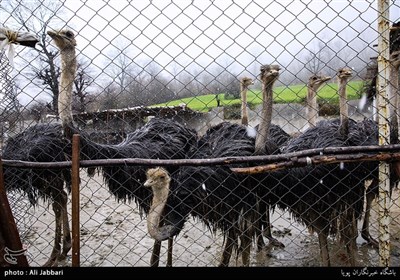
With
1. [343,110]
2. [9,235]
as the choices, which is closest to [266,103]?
[343,110]

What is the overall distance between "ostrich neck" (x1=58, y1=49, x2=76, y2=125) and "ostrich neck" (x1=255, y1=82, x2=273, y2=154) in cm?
158

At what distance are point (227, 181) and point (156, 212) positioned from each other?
2.22 feet

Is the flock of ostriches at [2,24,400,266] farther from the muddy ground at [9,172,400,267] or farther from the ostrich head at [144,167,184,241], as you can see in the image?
the muddy ground at [9,172,400,267]

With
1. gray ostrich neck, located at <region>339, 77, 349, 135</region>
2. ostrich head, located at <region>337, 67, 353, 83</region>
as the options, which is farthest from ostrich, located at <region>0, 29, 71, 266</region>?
ostrich head, located at <region>337, 67, 353, 83</region>

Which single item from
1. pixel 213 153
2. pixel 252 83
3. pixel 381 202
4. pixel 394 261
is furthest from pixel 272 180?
pixel 252 83

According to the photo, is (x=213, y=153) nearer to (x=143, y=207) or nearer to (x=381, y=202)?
(x=143, y=207)

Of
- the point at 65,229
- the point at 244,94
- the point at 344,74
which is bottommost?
the point at 65,229

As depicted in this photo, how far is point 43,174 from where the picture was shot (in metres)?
4.03

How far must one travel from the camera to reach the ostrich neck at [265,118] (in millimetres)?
3346

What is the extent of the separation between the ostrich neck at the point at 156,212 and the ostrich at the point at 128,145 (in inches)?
11.8

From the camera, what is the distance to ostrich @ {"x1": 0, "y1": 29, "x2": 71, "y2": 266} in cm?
390

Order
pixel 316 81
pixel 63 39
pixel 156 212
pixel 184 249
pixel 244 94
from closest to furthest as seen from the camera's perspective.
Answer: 1. pixel 156 212
2. pixel 63 39
3. pixel 184 249
4. pixel 316 81
5. pixel 244 94

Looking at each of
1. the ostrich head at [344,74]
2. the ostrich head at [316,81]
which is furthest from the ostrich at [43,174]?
the ostrich head at [316,81]

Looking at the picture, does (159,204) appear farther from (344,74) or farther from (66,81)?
(344,74)
